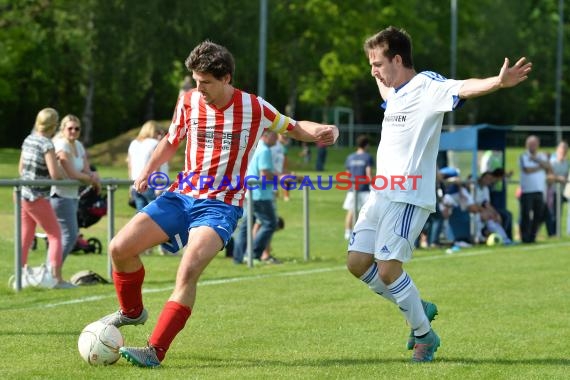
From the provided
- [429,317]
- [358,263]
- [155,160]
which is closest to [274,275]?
[429,317]

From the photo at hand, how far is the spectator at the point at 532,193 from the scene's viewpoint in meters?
21.6

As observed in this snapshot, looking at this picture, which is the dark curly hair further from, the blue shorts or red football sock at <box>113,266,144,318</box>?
red football sock at <box>113,266,144,318</box>

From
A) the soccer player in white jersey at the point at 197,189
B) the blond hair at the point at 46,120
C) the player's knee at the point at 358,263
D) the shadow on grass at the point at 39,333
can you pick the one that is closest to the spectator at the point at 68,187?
the blond hair at the point at 46,120

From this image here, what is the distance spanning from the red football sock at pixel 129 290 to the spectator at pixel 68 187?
4.84 m

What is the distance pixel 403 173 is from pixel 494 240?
13.3 metres

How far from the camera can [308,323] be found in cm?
978

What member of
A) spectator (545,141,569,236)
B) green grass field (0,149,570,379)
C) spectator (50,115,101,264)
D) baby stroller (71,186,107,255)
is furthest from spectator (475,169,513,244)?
spectator (50,115,101,264)

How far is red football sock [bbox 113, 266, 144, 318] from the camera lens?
25.5 feet

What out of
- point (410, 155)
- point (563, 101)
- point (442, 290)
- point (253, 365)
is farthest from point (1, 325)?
point (563, 101)

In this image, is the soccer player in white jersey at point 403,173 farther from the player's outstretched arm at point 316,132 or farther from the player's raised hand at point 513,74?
the player's raised hand at point 513,74

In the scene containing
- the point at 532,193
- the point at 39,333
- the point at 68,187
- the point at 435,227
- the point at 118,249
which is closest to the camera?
the point at 118,249

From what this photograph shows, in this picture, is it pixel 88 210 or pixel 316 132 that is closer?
pixel 316 132

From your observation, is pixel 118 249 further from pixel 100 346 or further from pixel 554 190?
pixel 554 190

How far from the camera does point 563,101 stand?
265ft
